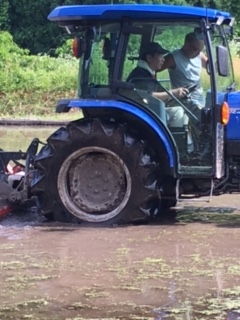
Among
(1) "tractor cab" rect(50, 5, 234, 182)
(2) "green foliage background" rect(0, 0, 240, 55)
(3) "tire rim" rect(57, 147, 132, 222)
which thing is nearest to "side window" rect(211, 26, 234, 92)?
(1) "tractor cab" rect(50, 5, 234, 182)

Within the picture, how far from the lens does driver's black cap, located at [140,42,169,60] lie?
9875mm

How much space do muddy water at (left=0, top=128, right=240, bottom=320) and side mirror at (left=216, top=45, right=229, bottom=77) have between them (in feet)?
5.31

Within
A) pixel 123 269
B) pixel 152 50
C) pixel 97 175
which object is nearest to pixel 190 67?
pixel 152 50

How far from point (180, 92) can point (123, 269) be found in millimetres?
2584

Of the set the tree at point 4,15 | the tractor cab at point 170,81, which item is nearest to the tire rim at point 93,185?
the tractor cab at point 170,81

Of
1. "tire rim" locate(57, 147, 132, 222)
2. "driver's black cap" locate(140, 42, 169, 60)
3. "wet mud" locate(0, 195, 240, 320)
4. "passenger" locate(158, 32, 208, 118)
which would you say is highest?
"driver's black cap" locate(140, 42, 169, 60)

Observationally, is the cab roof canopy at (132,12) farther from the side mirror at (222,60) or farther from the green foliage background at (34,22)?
the green foliage background at (34,22)

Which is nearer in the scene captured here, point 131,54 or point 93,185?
point 131,54

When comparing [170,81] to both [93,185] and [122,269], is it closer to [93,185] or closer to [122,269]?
[93,185]

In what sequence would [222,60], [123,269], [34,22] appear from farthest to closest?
[34,22] < [222,60] < [123,269]

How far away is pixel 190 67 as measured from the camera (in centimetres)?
976

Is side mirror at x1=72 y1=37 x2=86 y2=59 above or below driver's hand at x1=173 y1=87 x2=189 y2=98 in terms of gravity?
above

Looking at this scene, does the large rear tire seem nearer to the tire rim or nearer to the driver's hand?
the tire rim

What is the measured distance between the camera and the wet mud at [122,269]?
6.61m
